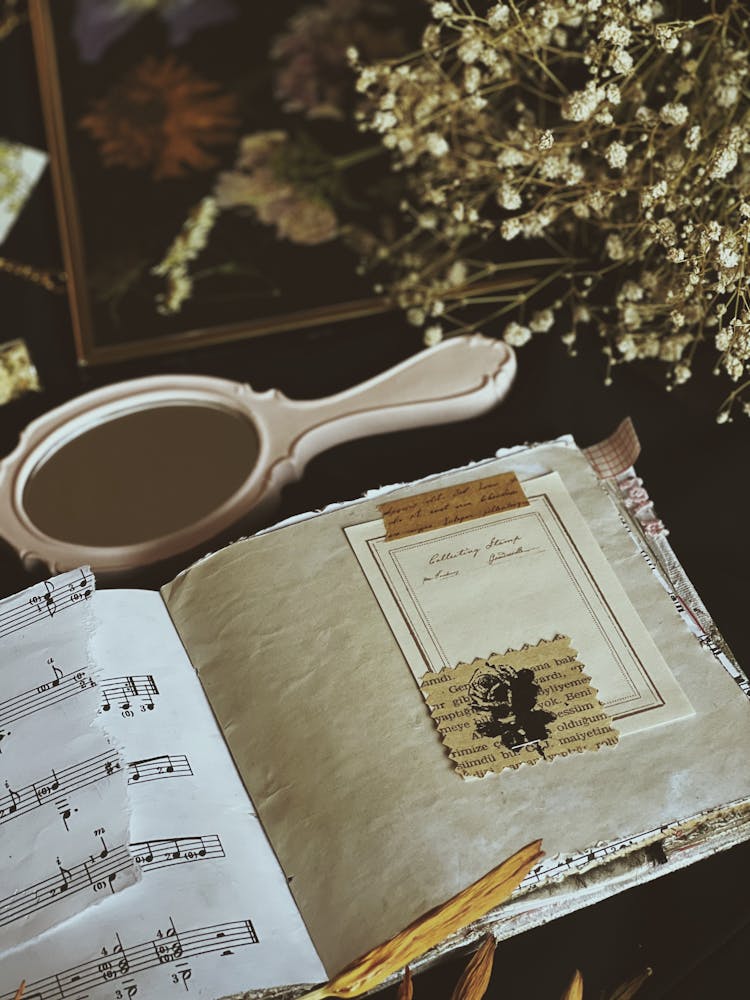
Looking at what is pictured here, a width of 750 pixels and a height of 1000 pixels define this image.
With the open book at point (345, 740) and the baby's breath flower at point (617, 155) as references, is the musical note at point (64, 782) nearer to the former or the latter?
the open book at point (345, 740)

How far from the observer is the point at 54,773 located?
3.24 ft

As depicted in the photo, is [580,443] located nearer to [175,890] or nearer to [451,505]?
[451,505]

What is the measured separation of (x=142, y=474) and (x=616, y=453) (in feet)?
1.82

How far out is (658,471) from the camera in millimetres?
1347

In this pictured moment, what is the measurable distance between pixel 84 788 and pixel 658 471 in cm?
77

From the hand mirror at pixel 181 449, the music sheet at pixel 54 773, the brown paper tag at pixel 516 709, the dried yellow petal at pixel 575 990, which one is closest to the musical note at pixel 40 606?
the music sheet at pixel 54 773

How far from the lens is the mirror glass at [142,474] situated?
126 cm

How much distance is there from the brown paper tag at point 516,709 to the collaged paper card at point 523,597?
1cm

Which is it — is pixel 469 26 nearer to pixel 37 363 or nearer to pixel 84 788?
pixel 37 363

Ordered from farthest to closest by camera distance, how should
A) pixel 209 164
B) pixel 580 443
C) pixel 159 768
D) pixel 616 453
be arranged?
pixel 209 164, pixel 580 443, pixel 616 453, pixel 159 768

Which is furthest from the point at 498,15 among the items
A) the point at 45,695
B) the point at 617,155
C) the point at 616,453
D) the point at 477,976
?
the point at 477,976

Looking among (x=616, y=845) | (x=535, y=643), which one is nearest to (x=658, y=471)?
(x=535, y=643)

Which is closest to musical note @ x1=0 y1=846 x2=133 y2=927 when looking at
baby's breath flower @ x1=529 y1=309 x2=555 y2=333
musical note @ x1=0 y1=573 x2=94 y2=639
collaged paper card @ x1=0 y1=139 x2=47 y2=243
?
musical note @ x1=0 y1=573 x2=94 y2=639

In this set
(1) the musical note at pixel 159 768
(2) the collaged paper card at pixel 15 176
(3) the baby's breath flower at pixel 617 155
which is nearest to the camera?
(1) the musical note at pixel 159 768
